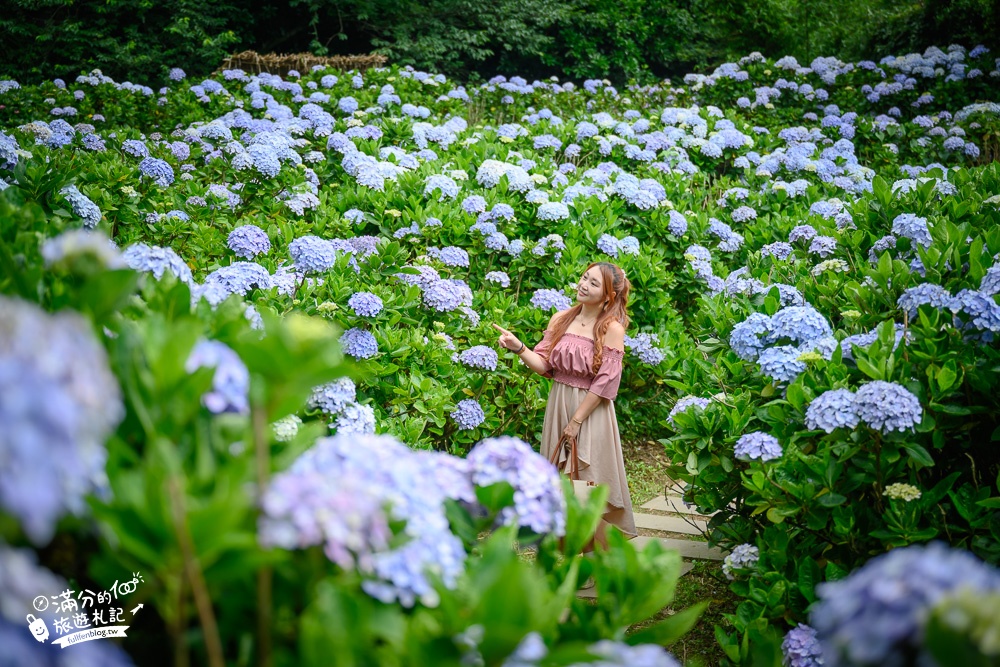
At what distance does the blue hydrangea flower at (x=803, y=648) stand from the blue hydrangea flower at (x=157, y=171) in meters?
4.37

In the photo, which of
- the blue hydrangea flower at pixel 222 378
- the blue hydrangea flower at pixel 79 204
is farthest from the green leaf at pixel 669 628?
the blue hydrangea flower at pixel 79 204

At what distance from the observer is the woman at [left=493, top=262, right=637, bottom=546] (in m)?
4.02

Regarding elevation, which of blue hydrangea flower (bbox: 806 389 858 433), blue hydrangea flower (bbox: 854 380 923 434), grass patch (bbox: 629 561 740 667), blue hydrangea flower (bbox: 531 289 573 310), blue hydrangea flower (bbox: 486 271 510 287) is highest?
blue hydrangea flower (bbox: 854 380 923 434)

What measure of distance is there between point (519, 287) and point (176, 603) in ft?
15.7

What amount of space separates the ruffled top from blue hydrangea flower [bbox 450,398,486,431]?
1.60 ft

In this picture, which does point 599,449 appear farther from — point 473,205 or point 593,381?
point 473,205

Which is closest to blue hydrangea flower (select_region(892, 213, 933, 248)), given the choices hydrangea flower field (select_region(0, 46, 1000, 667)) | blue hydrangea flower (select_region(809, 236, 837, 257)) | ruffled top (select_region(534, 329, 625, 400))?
hydrangea flower field (select_region(0, 46, 1000, 667))

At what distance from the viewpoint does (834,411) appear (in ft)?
8.57

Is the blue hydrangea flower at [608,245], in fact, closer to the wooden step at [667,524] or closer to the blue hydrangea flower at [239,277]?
the wooden step at [667,524]

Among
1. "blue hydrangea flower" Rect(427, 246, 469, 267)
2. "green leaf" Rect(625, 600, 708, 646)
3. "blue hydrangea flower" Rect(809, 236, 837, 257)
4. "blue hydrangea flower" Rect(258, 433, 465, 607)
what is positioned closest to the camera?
"blue hydrangea flower" Rect(258, 433, 465, 607)

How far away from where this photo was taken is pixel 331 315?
3709 mm

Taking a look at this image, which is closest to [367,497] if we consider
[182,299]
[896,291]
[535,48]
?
[182,299]

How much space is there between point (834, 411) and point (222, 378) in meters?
2.08

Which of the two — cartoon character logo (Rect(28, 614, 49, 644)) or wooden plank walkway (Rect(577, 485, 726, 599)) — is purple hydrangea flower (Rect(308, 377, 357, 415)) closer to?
cartoon character logo (Rect(28, 614, 49, 644))
